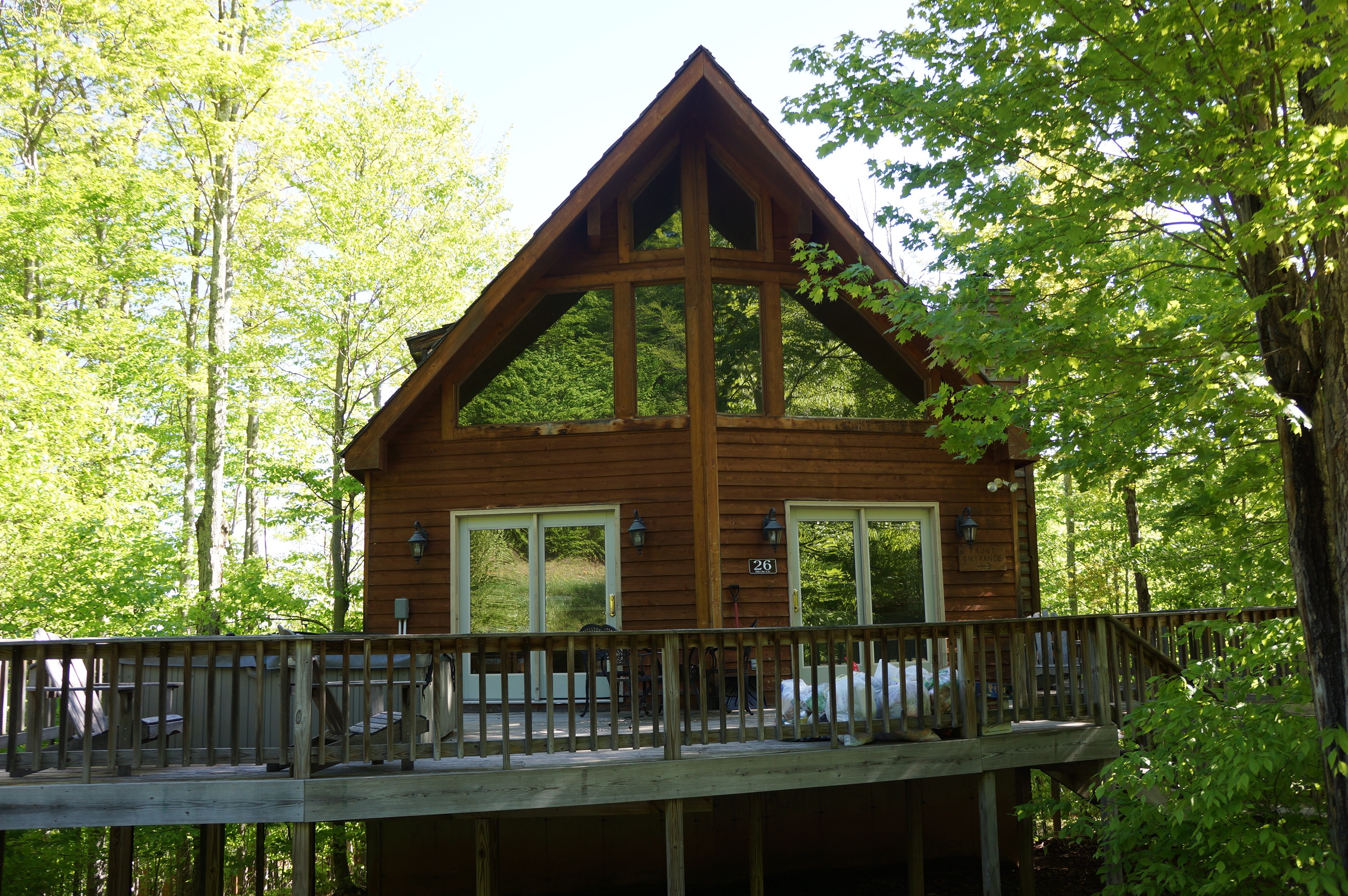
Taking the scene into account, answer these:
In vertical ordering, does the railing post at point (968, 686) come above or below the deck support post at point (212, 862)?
above

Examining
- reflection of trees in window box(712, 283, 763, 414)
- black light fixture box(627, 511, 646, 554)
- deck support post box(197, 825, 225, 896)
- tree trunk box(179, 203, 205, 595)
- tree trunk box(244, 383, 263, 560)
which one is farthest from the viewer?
tree trunk box(244, 383, 263, 560)

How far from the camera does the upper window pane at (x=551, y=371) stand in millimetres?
10445

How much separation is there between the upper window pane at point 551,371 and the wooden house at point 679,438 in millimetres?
20

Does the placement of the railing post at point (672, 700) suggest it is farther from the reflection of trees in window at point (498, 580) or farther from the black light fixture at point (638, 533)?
the reflection of trees in window at point (498, 580)

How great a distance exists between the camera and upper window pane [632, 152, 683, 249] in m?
10.6

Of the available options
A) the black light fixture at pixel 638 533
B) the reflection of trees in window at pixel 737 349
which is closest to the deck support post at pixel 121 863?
the black light fixture at pixel 638 533

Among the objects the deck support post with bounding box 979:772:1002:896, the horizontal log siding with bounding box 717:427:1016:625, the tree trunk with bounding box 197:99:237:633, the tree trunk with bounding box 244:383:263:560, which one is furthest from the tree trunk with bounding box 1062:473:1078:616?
the tree trunk with bounding box 244:383:263:560

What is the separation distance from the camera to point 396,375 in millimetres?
20453

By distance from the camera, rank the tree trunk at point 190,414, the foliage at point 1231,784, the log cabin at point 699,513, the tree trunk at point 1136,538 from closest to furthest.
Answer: the foliage at point 1231,784, the log cabin at point 699,513, the tree trunk at point 190,414, the tree trunk at point 1136,538

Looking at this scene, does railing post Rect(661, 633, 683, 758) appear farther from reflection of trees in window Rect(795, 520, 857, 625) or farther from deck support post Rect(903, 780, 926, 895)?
reflection of trees in window Rect(795, 520, 857, 625)

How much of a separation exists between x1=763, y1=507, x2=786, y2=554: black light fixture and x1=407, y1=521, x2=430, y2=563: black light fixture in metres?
3.52

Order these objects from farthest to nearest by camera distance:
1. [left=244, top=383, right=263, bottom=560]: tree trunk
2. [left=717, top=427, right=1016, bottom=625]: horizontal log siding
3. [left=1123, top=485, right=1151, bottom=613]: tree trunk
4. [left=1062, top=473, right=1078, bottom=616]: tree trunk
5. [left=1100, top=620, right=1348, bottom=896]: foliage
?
[left=1062, top=473, right=1078, bottom=616]: tree trunk, [left=244, top=383, right=263, bottom=560]: tree trunk, [left=1123, top=485, right=1151, bottom=613]: tree trunk, [left=717, top=427, right=1016, bottom=625]: horizontal log siding, [left=1100, top=620, right=1348, bottom=896]: foliage

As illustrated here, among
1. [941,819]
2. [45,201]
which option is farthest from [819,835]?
[45,201]

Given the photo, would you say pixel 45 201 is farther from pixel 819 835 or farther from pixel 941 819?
pixel 941 819
